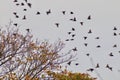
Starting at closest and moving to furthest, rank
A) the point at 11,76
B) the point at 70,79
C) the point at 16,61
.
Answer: the point at 11,76, the point at 16,61, the point at 70,79

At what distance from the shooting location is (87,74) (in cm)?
2256

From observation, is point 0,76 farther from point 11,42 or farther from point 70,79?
point 70,79

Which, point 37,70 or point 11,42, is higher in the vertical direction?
point 11,42

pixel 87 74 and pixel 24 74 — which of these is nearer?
pixel 24 74

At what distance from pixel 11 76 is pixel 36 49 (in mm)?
3330

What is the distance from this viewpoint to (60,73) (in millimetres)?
22531

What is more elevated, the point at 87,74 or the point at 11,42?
the point at 11,42

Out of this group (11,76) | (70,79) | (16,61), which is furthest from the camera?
(70,79)

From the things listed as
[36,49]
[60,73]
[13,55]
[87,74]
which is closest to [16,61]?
[13,55]

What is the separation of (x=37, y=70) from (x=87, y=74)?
3.53 meters

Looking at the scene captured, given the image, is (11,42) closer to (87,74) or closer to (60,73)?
(60,73)

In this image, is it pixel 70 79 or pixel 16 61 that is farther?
pixel 70 79

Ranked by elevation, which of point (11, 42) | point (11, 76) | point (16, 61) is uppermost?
point (11, 42)

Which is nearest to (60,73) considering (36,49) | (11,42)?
(36,49)
